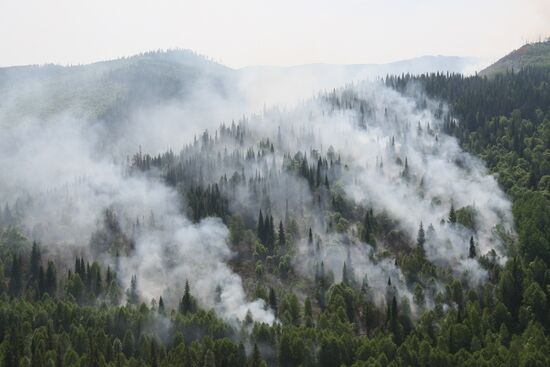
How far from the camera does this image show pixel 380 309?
19612 cm

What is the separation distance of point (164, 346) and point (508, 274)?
100 meters

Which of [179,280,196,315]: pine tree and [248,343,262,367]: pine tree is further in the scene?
[179,280,196,315]: pine tree

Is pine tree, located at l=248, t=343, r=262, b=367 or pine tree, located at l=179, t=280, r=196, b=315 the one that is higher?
pine tree, located at l=248, t=343, r=262, b=367

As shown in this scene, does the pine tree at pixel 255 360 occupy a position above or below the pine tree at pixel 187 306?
above

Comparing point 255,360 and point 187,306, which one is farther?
point 187,306

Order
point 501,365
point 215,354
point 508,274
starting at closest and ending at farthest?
point 501,365
point 215,354
point 508,274

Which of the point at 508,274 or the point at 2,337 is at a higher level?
the point at 508,274

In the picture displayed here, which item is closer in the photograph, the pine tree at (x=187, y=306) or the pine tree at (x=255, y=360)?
the pine tree at (x=255, y=360)

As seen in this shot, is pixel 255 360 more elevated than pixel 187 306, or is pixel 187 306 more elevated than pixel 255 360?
pixel 255 360

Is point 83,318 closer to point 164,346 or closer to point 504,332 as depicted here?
point 164,346

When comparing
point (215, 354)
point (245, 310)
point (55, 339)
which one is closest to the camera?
point (215, 354)

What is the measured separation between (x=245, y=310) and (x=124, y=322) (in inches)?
1529

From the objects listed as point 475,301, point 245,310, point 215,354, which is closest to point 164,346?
point 215,354

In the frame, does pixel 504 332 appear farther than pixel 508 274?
No
